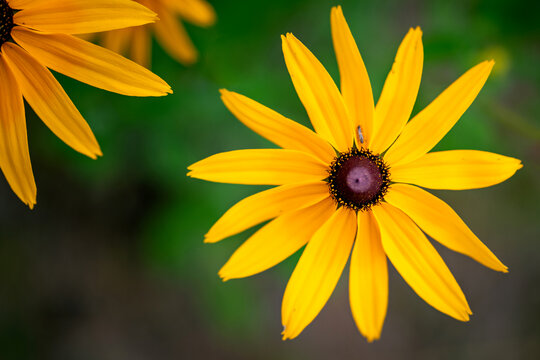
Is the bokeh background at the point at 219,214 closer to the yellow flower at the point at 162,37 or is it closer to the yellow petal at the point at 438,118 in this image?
the yellow flower at the point at 162,37

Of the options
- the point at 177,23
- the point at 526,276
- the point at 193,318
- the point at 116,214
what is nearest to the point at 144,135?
the point at 116,214

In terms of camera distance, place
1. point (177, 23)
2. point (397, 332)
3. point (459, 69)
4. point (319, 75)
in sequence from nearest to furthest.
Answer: point (319, 75) → point (177, 23) → point (459, 69) → point (397, 332)

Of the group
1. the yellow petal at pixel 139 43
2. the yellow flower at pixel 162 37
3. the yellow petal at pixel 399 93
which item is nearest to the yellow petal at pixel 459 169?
the yellow petal at pixel 399 93

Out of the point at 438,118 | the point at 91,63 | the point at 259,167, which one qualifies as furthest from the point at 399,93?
the point at 91,63

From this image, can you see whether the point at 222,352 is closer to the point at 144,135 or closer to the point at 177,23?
the point at 144,135

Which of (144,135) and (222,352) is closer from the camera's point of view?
(144,135)

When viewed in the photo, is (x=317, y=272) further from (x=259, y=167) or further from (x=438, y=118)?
(x=438, y=118)
